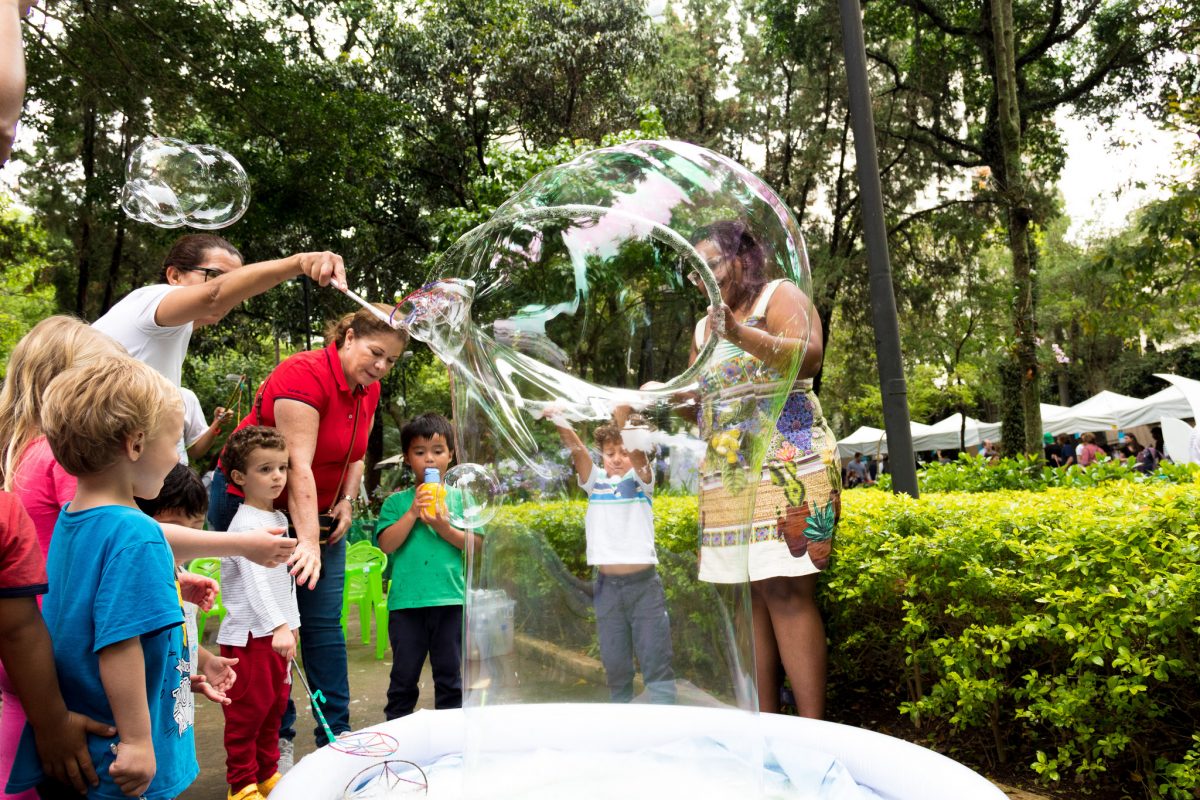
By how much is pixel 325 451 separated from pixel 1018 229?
7.79m

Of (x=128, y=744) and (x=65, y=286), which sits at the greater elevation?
(x=65, y=286)

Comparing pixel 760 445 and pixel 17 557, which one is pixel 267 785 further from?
pixel 760 445

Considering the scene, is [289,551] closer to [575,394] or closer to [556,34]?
[575,394]

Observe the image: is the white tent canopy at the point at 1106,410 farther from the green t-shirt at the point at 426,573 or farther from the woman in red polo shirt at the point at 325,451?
the woman in red polo shirt at the point at 325,451

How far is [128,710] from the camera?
6.13ft

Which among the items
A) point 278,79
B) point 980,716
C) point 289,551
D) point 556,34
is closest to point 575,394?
point 289,551

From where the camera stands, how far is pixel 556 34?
1505 centimetres

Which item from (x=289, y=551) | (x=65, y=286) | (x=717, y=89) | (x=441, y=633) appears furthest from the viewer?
(x=717, y=89)

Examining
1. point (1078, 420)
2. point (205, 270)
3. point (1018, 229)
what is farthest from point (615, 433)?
point (1078, 420)

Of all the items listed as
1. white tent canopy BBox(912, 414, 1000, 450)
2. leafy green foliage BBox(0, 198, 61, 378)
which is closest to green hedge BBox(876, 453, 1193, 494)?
leafy green foliage BBox(0, 198, 61, 378)

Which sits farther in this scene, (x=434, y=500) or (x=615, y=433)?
(x=434, y=500)

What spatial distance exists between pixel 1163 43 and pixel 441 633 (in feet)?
50.9

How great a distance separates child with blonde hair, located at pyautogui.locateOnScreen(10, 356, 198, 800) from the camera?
1872mm

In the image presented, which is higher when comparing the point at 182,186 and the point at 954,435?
the point at 182,186
